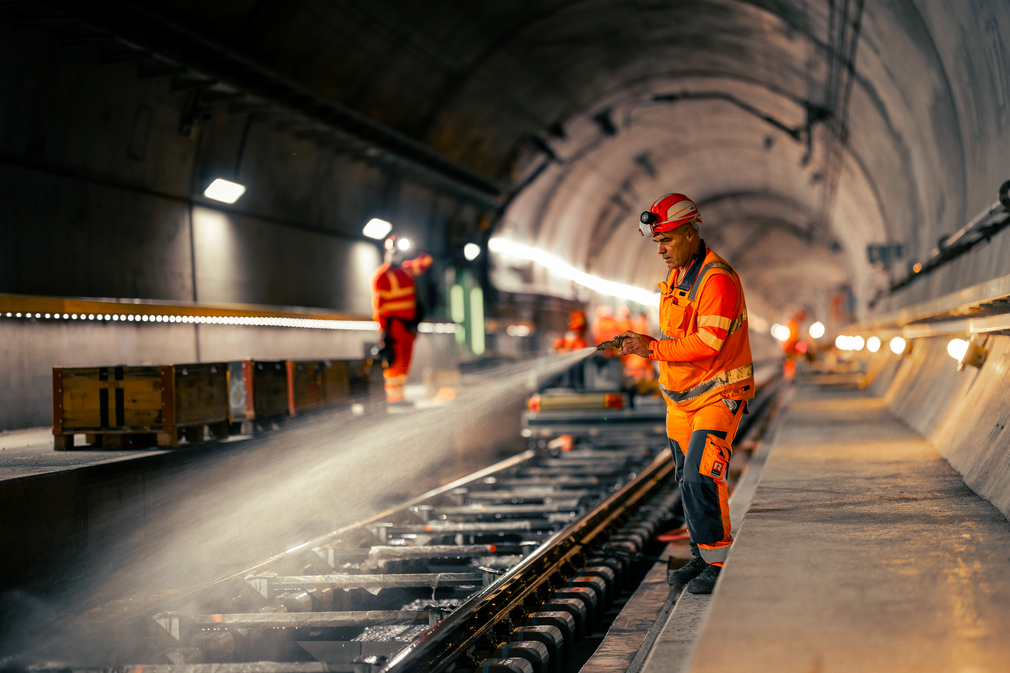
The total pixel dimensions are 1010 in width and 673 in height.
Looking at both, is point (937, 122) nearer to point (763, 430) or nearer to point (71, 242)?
point (763, 430)

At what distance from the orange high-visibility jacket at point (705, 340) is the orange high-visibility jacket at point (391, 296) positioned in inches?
269

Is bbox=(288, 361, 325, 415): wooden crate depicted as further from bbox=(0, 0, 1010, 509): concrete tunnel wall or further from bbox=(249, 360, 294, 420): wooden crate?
bbox=(0, 0, 1010, 509): concrete tunnel wall

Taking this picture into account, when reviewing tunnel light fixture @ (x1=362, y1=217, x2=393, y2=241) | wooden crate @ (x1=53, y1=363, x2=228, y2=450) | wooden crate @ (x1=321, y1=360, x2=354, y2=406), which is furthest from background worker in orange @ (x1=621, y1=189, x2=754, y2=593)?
tunnel light fixture @ (x1=362, y1=217, x2=393, y2=241)

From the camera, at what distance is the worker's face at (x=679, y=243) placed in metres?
5.11

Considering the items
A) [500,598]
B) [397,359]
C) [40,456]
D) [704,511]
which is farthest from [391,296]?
[704,511]

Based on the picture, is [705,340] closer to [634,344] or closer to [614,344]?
[634,344]

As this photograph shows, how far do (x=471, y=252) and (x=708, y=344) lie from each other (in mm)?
17791

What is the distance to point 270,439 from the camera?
8.95 m

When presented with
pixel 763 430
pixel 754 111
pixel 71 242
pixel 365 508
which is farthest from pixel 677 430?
pixel 754 111

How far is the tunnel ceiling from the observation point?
12.4 meters

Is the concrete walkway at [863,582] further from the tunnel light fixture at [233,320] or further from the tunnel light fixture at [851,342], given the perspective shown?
the tunnel light fixture at [851,342]

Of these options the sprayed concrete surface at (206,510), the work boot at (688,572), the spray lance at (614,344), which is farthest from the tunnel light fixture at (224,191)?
the work boot at (688,572)

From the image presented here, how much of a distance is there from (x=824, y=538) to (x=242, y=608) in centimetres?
363

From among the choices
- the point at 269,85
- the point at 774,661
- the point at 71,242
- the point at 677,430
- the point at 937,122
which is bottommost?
the point at 774,661
